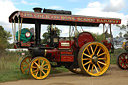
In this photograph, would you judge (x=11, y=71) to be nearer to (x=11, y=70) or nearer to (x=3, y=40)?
(x=11, y=70)

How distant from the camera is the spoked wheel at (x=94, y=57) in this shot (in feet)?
26.0

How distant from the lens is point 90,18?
8656mm

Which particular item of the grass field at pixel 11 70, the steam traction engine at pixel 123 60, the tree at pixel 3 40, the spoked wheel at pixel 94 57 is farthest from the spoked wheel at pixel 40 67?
the tree at pixel 3 40

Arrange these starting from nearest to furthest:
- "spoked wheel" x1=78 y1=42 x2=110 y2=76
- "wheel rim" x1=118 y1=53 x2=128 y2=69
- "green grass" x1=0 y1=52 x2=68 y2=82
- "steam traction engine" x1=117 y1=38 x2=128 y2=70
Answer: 1. "green grass" x1=0 y1=52 x2=68 y2=82
2. "spoked wheel" x1=78 y1=42 x2=110 y2=76
3. "steam traction engine" x1=117 y1=38 x2=128 y2=70
4. "wheel rim" x1=118 y1=53 x2=128 y2=69

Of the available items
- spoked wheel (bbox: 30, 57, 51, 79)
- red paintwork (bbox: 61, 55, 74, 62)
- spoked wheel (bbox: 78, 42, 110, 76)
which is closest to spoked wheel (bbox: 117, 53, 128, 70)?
spoked wheel (bbox: 78, 42, 110, 76)

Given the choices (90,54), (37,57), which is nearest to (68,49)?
(90,54)

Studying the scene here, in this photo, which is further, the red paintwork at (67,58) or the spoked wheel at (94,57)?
the red paintwork at (67,58)

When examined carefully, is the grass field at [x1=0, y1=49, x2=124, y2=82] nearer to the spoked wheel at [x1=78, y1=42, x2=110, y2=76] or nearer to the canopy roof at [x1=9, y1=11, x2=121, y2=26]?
the spoked wheel at [x1=78, y1=42, x2=110, y2=76]

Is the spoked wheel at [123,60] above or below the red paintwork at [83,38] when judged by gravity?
below

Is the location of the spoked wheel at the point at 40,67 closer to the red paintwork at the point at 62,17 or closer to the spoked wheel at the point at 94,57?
the spoked wheel at the point at 94,57

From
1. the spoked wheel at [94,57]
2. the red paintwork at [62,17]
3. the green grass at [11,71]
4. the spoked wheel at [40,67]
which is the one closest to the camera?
the spoked wheel at [40,67]

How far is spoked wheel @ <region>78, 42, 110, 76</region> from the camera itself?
7.93 meters

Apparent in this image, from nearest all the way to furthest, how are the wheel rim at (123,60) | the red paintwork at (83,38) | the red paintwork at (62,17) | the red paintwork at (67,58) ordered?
the red paintwork at (62,17) < the red paintwork at (67,58) < the red paintwork at (83,38) < the wheel rim at (123,60)

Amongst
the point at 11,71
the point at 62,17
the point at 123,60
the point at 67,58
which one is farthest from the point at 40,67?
the point at 123,60
